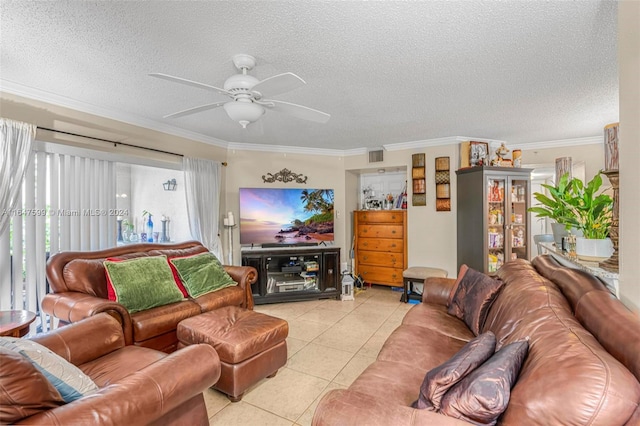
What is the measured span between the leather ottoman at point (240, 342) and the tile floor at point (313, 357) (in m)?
0.11

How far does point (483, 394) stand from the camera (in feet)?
3.05

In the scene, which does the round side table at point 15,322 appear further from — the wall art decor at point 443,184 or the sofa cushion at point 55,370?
the wall art decor at point 443,184

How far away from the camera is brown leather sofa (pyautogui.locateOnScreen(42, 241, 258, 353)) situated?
216 centimetres

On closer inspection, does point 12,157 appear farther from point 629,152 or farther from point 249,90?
point 629,152

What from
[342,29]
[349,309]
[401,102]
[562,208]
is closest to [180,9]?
[342,29]

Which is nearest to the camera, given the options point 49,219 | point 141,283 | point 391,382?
point 391,382

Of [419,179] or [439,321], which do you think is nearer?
[439,321]

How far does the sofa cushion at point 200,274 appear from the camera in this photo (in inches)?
115

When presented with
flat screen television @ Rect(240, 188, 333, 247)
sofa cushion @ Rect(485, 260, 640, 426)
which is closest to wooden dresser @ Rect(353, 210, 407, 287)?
flat screen television @ Rect(240, 188, 333, 247)

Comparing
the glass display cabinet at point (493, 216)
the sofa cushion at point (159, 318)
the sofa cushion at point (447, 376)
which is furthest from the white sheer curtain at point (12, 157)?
the glass display cabinet at point (493, 216)

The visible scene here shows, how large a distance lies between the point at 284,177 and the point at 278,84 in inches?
118

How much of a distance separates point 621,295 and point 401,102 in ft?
A: 7.25

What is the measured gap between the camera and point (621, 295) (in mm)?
1299

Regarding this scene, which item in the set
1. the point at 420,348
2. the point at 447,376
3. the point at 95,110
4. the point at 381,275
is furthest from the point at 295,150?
the point at 447,376
